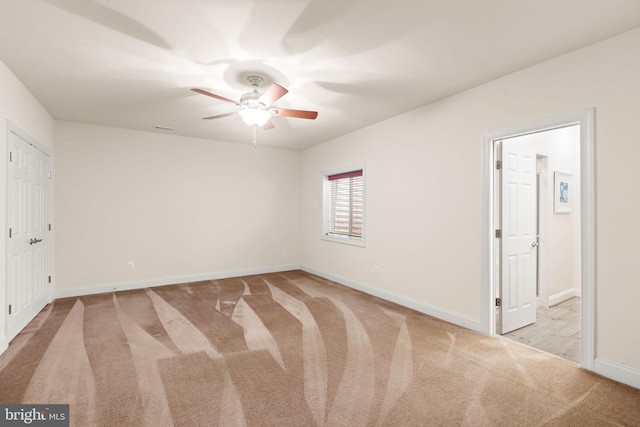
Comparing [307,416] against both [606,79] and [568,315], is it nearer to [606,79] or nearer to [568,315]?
[606,79]

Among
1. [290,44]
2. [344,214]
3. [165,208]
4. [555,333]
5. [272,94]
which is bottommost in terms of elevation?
[555,333]

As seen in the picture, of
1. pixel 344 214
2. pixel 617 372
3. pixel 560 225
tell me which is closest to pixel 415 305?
pixel 617 372

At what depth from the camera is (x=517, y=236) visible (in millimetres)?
3465

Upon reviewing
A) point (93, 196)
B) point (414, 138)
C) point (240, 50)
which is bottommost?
point (93, 196)

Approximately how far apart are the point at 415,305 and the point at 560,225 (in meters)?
2.55

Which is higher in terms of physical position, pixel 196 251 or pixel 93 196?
pixel 93 196

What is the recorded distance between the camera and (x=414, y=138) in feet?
13.3

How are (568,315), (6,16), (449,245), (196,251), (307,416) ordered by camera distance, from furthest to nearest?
(196,251)
(568,315)
(449,245)
(6,16)
(307,416)

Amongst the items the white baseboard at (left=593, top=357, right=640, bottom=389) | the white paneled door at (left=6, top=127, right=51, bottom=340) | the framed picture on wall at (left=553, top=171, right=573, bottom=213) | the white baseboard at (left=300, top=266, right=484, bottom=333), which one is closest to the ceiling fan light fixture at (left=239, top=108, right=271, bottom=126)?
the white paneled door at (left=6, top=127, right=51, bottom=340)

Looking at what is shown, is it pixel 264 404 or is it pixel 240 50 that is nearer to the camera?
pixel 264 404

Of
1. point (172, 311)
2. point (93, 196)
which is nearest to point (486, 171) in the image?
point (172, 311)

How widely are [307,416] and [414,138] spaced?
3.38 m

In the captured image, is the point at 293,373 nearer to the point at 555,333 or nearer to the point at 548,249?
the point at 555,333

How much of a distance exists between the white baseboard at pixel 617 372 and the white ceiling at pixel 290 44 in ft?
8.32
